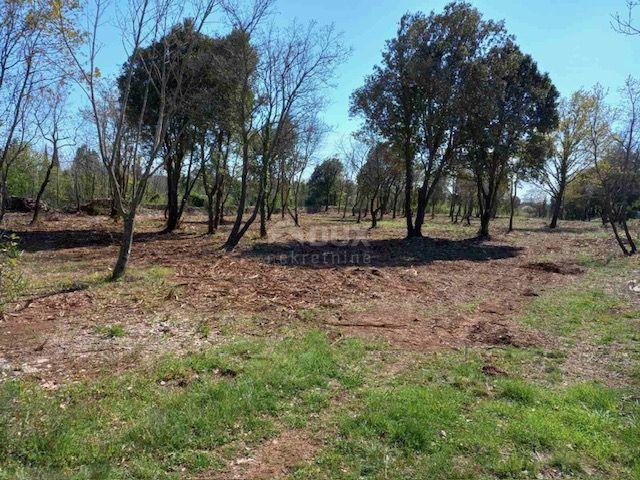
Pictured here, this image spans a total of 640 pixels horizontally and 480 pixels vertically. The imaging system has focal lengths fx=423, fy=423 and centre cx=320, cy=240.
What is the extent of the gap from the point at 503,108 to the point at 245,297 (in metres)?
18.0

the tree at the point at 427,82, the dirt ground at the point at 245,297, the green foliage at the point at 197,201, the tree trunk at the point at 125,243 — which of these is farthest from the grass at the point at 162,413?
the green foliage at the point at 197,201

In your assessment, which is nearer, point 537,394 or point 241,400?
point 241,400

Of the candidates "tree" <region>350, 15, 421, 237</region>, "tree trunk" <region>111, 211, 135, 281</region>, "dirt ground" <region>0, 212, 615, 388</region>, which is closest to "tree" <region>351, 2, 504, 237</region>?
"tree" <region>350, 15, 421, 237</region>

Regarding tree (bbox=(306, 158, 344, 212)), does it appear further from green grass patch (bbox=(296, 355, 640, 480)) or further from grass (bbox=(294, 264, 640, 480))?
green grass patch (bbox=(296, 355, 640, 480))

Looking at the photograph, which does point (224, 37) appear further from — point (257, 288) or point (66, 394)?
point (66, 394)

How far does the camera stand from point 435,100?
63.8ft

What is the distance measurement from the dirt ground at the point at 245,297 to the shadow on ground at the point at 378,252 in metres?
0.11

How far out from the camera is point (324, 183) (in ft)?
194

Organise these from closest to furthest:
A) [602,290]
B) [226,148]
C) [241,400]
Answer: [241,400]
[602,290]
[226,148]

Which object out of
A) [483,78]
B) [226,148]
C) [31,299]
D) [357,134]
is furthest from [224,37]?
[31,299]

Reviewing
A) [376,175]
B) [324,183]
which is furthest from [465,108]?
[324,183]

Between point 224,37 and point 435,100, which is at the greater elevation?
point 224,37

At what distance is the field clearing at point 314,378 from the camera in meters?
3.59

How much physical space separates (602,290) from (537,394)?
296 inches
